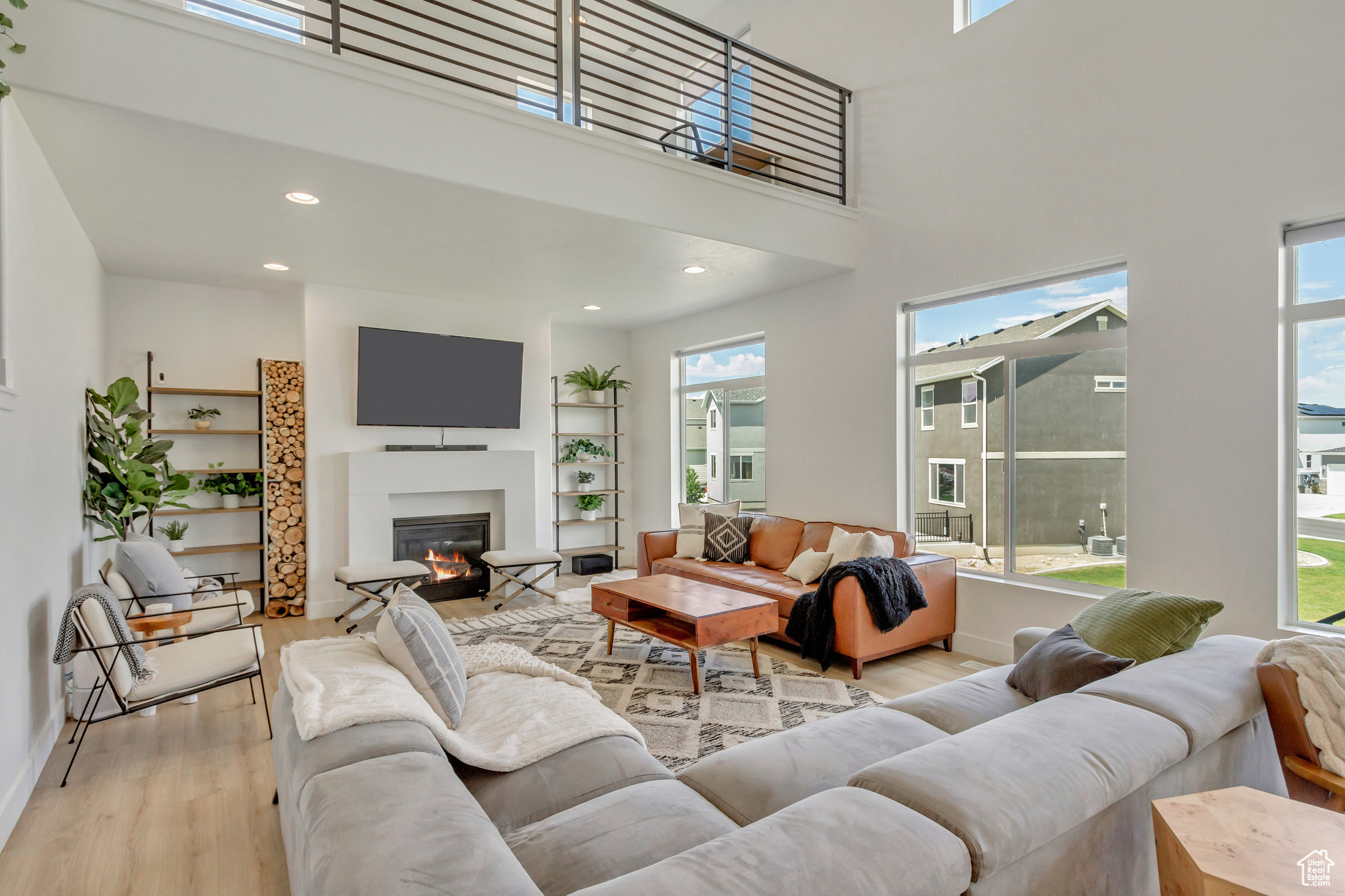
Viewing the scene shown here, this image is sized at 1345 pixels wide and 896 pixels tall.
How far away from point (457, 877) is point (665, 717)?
A: 231 centimetres

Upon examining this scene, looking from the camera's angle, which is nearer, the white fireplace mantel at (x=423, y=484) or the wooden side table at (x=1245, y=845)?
the wooden side table at (x=1245, y=845)

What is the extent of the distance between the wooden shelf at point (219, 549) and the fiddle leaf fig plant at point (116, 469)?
1.00 m

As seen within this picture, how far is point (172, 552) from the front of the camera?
5.06 metres

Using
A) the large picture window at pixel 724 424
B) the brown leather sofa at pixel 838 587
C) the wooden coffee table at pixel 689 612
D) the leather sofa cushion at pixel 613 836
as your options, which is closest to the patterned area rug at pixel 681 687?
the wooden coffee table at pixel 689 612

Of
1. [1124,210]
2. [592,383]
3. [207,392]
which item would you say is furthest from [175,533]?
[1124,210]

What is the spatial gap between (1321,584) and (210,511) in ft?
22.1

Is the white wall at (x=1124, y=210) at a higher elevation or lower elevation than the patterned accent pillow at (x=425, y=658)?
higher

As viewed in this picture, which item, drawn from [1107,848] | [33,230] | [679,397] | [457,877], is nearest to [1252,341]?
[1107,848]

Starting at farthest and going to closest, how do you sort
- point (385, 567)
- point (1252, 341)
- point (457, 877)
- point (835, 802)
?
point (385, 567) < point (1252, 341) < point (835, 802) < point (457, 877)

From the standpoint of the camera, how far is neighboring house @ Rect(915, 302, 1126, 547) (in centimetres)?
383

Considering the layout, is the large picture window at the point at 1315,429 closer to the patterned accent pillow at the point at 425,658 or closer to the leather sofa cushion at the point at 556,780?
the leather sofa cushion at the point at 556,780

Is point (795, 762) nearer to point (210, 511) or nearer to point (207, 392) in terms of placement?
point (210, 511)

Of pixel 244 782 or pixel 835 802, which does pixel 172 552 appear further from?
pixel 835 802

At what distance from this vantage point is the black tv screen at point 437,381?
5.46 meters
